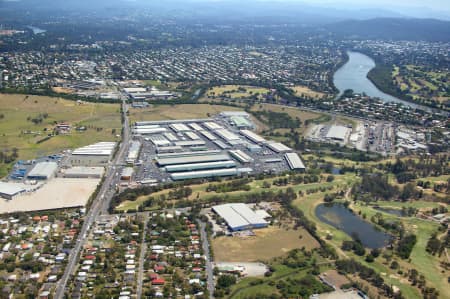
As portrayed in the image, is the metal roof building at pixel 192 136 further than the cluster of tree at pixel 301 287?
Yes

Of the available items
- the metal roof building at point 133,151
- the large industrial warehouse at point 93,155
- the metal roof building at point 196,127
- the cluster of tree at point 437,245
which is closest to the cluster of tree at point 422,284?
the cluster of tree at point 437,245

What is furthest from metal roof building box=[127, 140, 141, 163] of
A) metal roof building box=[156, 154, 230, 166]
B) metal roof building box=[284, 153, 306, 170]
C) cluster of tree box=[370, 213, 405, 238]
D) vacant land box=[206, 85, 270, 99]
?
vacant land box=[206, 85, 270, 99]

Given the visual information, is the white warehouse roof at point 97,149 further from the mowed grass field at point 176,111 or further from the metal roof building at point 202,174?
the mowed grass field at point 176,111

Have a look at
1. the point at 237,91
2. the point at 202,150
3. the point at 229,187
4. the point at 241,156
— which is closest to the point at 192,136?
the point at 202,150

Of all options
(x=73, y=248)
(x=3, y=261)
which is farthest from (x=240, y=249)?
(x=3, y=261)

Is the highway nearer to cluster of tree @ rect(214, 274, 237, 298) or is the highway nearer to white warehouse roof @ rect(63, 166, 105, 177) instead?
white warehouse roof @ rect(63, 166, 105, 177)

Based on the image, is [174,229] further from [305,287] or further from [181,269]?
[305,287]

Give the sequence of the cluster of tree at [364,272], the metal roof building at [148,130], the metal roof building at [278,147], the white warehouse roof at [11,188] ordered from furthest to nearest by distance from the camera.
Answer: the metal roof building at [148,130]
the metal roof building at [278,147]
the white warehouse roof at [11,188]
the cluster of tree at [364,272]
